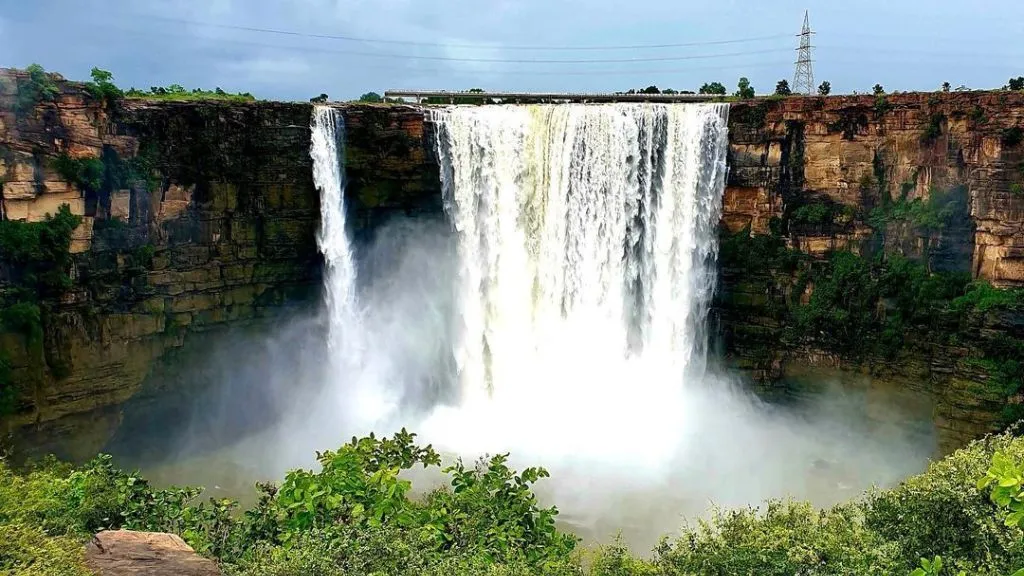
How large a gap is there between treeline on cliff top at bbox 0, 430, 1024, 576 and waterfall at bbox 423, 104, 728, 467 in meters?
Answer: 11.1

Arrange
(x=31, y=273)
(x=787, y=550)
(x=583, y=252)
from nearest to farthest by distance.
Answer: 1. (x=787, y=550)
2. (x=31, y=273)
3. (x=583, y=252)

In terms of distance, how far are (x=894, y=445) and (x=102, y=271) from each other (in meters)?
24.2

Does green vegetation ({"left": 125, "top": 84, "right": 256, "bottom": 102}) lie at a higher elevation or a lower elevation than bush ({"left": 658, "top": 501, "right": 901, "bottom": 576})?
higher

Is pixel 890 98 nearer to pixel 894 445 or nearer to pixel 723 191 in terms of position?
pixel 723 191

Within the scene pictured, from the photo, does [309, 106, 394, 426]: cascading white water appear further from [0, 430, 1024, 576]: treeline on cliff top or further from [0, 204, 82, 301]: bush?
[0, 430, 1024, 576]: treeline on cliff top

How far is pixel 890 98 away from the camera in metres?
20.4

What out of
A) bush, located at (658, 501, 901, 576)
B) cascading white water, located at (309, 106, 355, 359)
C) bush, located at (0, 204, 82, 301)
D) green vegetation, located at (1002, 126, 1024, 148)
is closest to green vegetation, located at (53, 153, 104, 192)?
bush, located at (0, 204, 82, 301)

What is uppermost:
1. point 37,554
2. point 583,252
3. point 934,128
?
point 934,128

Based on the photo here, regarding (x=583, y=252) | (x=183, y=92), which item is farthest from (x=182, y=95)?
(x=583, y=252)

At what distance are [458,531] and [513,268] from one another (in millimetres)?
→ 14279

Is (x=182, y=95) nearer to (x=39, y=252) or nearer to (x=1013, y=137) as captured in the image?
(x=39, y=252)

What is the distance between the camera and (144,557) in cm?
938

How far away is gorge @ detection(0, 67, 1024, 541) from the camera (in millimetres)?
19672

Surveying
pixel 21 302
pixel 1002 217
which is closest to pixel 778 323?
pixel 1002 217
